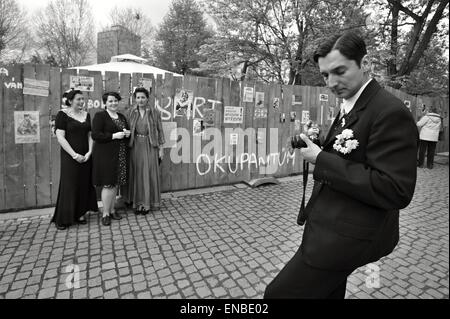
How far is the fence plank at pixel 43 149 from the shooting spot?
4809 mm

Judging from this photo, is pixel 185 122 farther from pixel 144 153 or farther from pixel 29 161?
pixel 29 161

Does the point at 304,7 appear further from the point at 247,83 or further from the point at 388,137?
the point at 388,137

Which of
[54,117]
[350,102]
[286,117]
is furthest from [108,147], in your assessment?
[286,117]

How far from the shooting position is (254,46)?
57.5 ft

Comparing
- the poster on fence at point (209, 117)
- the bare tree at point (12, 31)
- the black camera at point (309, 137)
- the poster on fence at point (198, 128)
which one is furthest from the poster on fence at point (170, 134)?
the bare tree at point (12, 31)

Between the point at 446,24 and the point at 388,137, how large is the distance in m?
16.9

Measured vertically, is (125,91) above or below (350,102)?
above

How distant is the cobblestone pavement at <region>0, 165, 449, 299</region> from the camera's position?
118 inches

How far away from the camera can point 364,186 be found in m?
1.35

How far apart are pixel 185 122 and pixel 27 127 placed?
108 inches

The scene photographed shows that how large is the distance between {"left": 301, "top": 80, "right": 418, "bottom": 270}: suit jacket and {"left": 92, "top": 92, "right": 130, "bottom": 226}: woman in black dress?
3.54 meters

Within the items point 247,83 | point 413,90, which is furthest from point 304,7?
point 247,83

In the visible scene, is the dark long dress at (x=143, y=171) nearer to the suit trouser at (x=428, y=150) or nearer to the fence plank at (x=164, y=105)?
the fence plank at (x=164, y=105)

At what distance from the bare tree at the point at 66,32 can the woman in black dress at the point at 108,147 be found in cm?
2547
